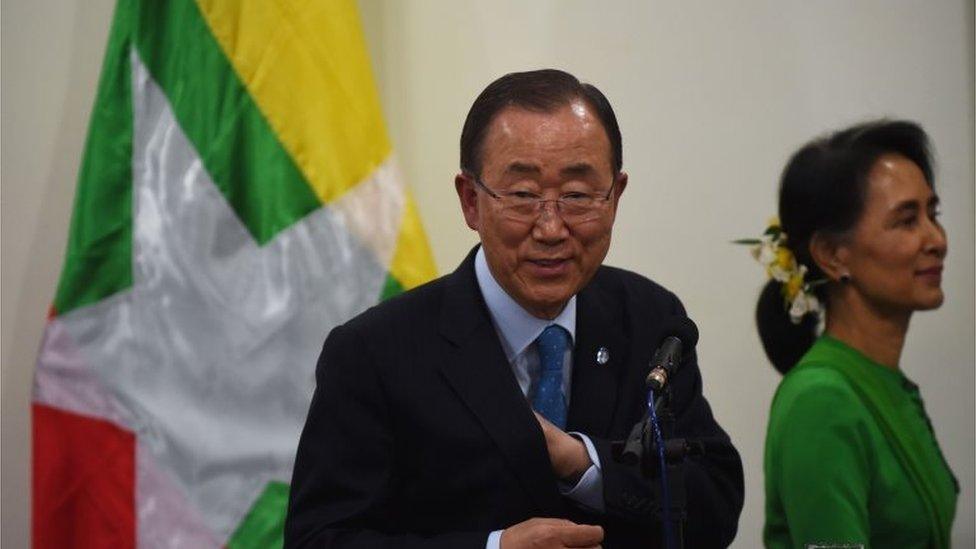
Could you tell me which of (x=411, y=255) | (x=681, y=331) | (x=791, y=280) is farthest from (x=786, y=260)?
(x=681, y=331)

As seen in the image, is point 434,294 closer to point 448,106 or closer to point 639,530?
point 639,530

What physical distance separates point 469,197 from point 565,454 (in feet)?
1.26

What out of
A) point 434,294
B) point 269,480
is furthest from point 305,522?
point 269,480

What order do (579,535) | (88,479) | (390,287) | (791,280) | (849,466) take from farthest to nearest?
(791,280)
(390,287)
(88,479)
(849,466)
(579,535)

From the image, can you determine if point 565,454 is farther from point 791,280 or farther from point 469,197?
point 791,280

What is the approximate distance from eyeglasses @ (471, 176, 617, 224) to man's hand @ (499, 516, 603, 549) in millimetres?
395

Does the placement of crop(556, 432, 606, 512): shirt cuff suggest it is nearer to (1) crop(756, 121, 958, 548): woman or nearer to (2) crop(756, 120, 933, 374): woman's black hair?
(1) crop(756, 121, 958, 548): woman

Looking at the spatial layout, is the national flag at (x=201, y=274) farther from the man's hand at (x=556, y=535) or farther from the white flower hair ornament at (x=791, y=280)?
the man's hand at (x=556, y=535)

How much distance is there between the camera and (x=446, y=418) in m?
1.70

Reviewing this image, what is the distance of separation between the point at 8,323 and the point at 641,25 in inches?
64.7

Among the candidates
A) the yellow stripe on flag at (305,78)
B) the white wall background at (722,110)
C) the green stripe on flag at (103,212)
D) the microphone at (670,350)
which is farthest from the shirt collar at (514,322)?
the white wall background at (722,110)

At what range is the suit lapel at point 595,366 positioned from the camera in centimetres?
176

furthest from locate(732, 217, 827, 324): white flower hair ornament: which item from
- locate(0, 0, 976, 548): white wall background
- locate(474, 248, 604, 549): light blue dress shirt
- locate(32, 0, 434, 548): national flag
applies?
locate(474, 248, 604, 549): light blue dress shirt

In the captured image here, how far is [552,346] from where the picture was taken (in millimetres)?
1794
